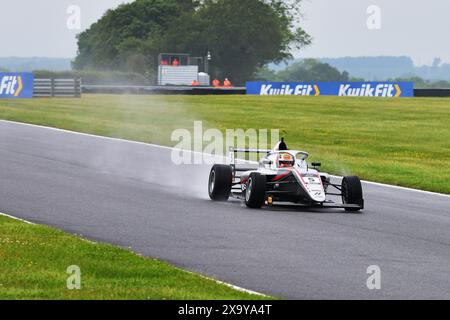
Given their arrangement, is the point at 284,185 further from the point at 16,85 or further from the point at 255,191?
the point at 16,85

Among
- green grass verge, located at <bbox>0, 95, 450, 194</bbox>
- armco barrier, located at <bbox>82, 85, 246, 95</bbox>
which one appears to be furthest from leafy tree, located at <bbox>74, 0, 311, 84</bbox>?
green grass verge, located at <bbox>0, 95, 450, 194</bbox>

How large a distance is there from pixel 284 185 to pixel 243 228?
2.18 metres

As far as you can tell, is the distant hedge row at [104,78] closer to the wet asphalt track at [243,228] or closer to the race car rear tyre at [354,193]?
the wet asphalt track at [243,228]

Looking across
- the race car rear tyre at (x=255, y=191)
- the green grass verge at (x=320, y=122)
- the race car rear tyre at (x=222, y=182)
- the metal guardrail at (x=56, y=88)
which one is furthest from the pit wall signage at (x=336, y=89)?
the race car rear tyre at (x=255, y=191)

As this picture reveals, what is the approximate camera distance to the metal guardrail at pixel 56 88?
52312mm

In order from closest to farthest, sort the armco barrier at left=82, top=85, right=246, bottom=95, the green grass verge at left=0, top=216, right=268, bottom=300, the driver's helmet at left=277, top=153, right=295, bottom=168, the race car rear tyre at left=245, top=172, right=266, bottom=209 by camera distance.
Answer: the green grass verge at left=0, top=216, right=268, bottom=300, the race car rear tyre at left=245, top=172, right=266, bottom=209, the driver's helmet at left=277, top=153, right=295, bottom=168, the armco barrier at left=82, top=85, right=246, bottom=95

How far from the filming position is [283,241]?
12602mm

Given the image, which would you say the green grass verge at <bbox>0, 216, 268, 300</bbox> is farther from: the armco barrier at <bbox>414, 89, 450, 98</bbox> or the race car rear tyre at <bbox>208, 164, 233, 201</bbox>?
the armco barrier at <bbox>414, 89, 450, 98</bbox>

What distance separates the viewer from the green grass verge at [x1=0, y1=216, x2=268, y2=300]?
9102mm

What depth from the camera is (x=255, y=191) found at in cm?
1545

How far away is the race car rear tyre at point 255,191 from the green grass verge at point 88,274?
3.73 m

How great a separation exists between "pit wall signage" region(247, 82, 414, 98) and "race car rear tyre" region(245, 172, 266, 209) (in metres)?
44.3

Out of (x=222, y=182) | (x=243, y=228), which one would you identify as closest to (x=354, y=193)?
(x=222, y=182)
